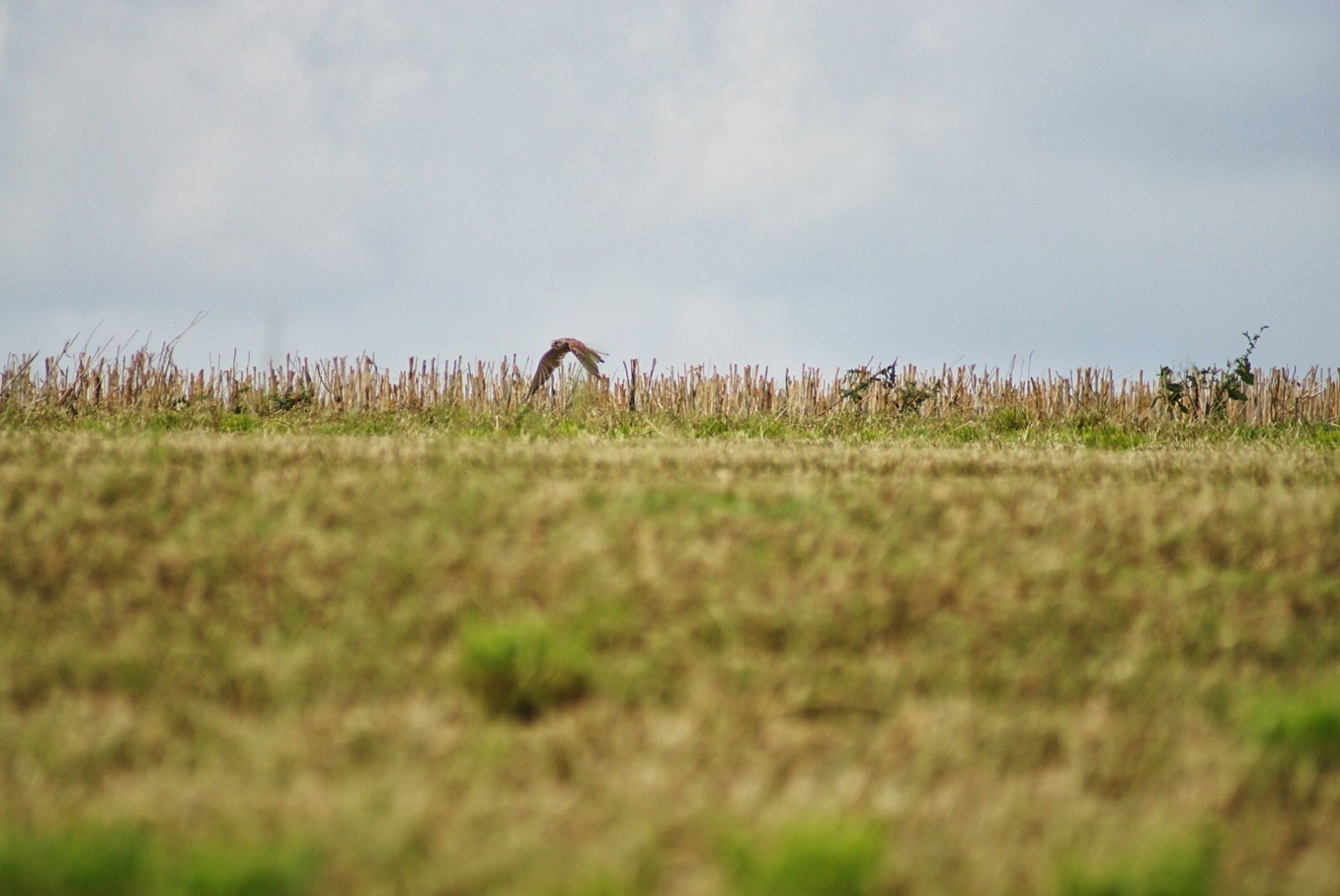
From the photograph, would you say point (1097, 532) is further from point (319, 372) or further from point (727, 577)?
point (319, 372)

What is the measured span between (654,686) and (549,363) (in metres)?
12.6

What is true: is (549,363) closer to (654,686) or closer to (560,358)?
(560,358)

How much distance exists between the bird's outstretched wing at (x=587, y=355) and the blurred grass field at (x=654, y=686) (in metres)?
9.93

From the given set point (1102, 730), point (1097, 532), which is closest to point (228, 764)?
point (1102, 730)

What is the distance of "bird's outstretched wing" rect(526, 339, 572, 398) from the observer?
1556cm

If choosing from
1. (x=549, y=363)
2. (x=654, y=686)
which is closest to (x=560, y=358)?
(x=549, y=363)

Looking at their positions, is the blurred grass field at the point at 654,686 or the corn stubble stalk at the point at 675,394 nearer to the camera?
the blurred grass field at the point at 654,686

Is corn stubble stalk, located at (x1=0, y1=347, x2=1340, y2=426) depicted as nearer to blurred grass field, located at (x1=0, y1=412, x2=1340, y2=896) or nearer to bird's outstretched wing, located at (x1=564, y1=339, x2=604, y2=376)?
bird's outstretched wing, located at (x1=564, y1=339, x2=604, y2=376)

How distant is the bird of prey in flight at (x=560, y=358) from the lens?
15.5 m

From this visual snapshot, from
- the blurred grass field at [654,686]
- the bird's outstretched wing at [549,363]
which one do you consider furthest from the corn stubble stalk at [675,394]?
the blurred grass field at [654,686]

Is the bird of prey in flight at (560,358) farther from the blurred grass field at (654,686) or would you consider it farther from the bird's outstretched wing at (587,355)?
the blurred grass field at (654,686)

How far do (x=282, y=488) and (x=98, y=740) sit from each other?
221 centimetres

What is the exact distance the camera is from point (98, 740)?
3002mm

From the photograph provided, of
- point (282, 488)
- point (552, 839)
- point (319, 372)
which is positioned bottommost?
point (552, 839)
